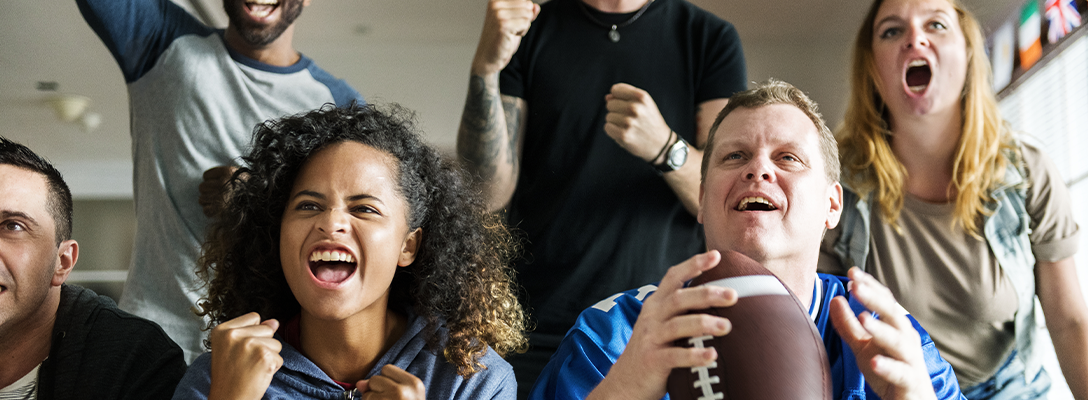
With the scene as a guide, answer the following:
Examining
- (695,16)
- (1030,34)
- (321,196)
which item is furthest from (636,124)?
(1030,34)

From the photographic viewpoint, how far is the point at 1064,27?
8.01 feet

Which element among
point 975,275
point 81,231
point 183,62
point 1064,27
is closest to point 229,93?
point 183,62

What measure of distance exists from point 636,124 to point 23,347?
1.19 metres

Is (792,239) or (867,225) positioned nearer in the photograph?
(792,239)

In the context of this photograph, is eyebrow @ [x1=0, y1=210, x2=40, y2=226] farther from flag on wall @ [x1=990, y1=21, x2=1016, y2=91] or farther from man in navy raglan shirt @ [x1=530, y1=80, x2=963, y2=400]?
flag on wall @ [x1=990, y1=21, x2=1016, y2=91]

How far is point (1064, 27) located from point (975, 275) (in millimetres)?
1229

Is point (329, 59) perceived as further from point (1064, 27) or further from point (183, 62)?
point (1064, 27)

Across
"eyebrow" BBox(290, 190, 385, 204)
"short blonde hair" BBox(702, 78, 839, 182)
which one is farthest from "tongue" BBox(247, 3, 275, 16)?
"short blonde hair" BBox(702, 78, 839, 182)

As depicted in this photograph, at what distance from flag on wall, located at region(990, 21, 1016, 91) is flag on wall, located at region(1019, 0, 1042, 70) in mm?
33

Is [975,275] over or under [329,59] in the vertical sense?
under

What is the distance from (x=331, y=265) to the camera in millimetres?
1195

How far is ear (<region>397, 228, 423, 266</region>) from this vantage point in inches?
51.2

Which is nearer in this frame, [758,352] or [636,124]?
[758,352]

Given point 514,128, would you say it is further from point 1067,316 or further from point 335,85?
point 1067,316
